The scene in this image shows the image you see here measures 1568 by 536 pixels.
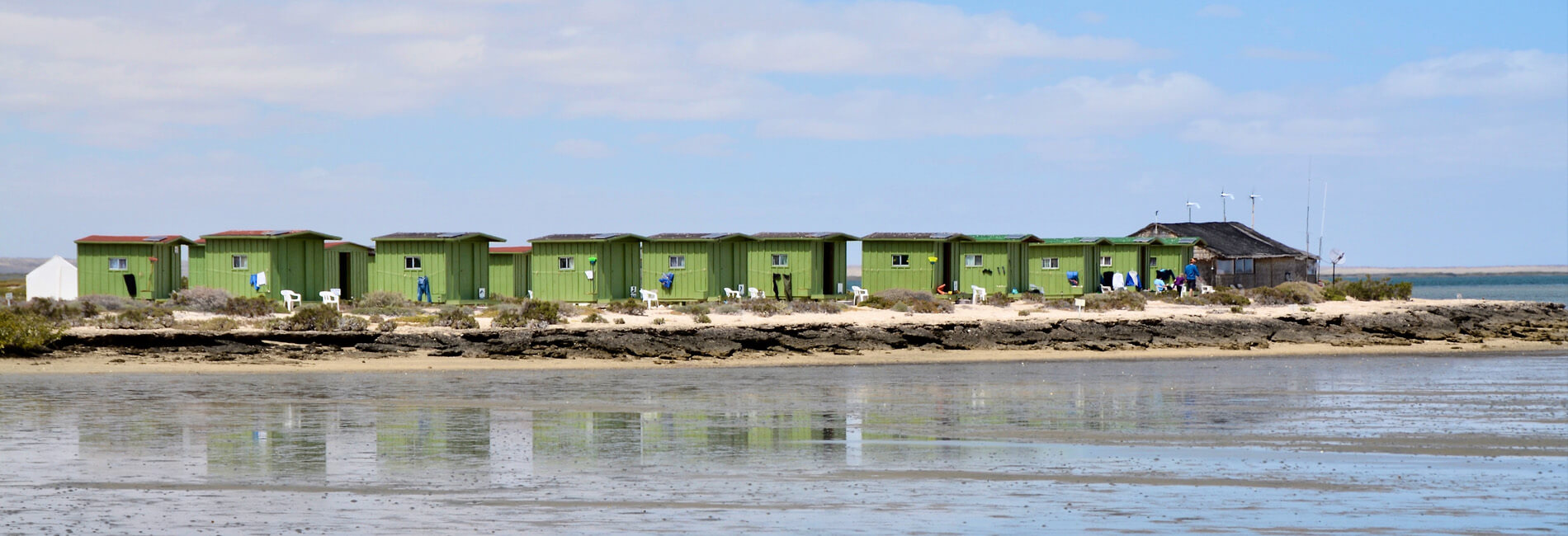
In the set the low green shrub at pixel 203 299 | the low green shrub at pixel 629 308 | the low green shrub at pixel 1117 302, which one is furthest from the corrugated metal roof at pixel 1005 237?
the low green shrub at pixel 203 299

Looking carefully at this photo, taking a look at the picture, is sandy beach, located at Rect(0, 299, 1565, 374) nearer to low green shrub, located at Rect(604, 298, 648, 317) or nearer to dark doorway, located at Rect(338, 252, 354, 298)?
low green shrub, located at Rect(604, 298, 648, 317)

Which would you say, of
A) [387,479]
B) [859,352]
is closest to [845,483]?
[387,479]

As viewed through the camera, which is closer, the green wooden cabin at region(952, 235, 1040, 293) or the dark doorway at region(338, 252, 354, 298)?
the dark doorway at region(338, 252, 354, 298)

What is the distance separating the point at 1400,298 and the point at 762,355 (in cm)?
2625

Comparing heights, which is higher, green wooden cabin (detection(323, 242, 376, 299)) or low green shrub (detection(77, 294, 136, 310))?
green wooden cabin (detection(323, 242, 376, 299))

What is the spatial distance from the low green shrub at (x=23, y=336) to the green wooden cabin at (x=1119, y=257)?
31099 millimetres

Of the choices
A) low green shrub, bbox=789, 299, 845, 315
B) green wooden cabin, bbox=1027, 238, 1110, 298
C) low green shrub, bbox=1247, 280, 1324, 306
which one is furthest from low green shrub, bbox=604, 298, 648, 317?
low green shrub, bbox=1247, 280, 1324, 306

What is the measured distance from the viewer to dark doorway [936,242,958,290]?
133ft

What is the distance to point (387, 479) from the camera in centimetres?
1249

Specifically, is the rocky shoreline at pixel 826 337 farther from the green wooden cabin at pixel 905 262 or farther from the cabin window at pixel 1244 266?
the cabin window at pixel 1244 266

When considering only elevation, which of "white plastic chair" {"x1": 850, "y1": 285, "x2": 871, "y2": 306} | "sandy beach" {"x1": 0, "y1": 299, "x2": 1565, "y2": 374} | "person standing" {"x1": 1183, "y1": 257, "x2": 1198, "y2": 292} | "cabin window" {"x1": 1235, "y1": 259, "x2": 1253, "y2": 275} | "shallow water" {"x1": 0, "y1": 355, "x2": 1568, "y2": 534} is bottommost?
"shallow water" {"x1": 0, "y1": 355, "x2": 1568, "y2": 534}

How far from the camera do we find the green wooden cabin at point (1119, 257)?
45.1 metres

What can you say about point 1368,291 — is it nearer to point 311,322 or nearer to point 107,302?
point 311,322

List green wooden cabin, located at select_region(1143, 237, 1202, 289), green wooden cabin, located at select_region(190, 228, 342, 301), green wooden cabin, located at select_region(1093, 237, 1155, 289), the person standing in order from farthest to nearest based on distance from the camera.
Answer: green wooden cabin, located at select_region(1143, 237, 1202, 289) → green wooden cabin, located at select_region(1093, 237, 1155, 289) → the person standing → green wooden cabin, located at select_region(190, 228, 342, 301)
